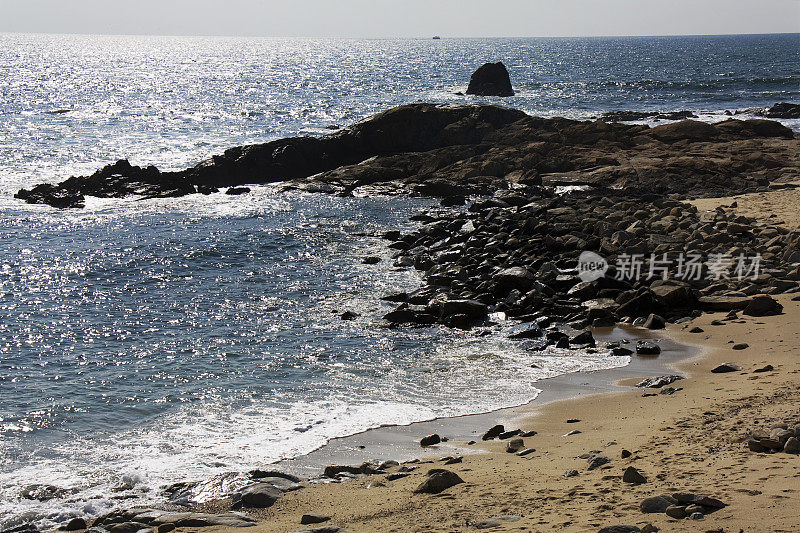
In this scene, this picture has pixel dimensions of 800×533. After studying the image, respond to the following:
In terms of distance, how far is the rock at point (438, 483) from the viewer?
8977 mm

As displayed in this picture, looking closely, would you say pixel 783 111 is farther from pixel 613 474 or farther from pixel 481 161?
pixel 613 474

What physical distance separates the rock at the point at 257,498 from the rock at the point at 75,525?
1730 mm

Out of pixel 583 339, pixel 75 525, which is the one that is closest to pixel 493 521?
pixel 75 525

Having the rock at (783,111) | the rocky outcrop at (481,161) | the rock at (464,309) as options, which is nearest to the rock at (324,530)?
the rock at (464,309)

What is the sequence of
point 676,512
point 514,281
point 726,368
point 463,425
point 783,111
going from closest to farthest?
1. point 676,512
2. point 463,425
3. point 726,368
4. point 514,281
5. point 783,111

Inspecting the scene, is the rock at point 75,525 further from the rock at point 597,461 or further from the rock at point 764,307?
the rock at point 764,307

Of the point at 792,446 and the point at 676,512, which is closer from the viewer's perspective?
the point at 676,512

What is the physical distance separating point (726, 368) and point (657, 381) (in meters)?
1.19

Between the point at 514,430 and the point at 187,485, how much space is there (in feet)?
15.0

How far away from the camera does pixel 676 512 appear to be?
7156 millimetres

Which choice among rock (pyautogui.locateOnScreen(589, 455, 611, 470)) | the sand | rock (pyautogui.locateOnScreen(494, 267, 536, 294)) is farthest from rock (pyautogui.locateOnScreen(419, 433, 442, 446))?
rock (pyautogui.locateOnScreen(494, 267, 536, 294))

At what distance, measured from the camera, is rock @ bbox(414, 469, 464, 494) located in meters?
8.98

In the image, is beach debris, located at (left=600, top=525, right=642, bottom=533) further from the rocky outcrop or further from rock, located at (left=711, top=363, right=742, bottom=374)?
the rocky outcrop

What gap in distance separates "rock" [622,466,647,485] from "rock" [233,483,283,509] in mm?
3979
